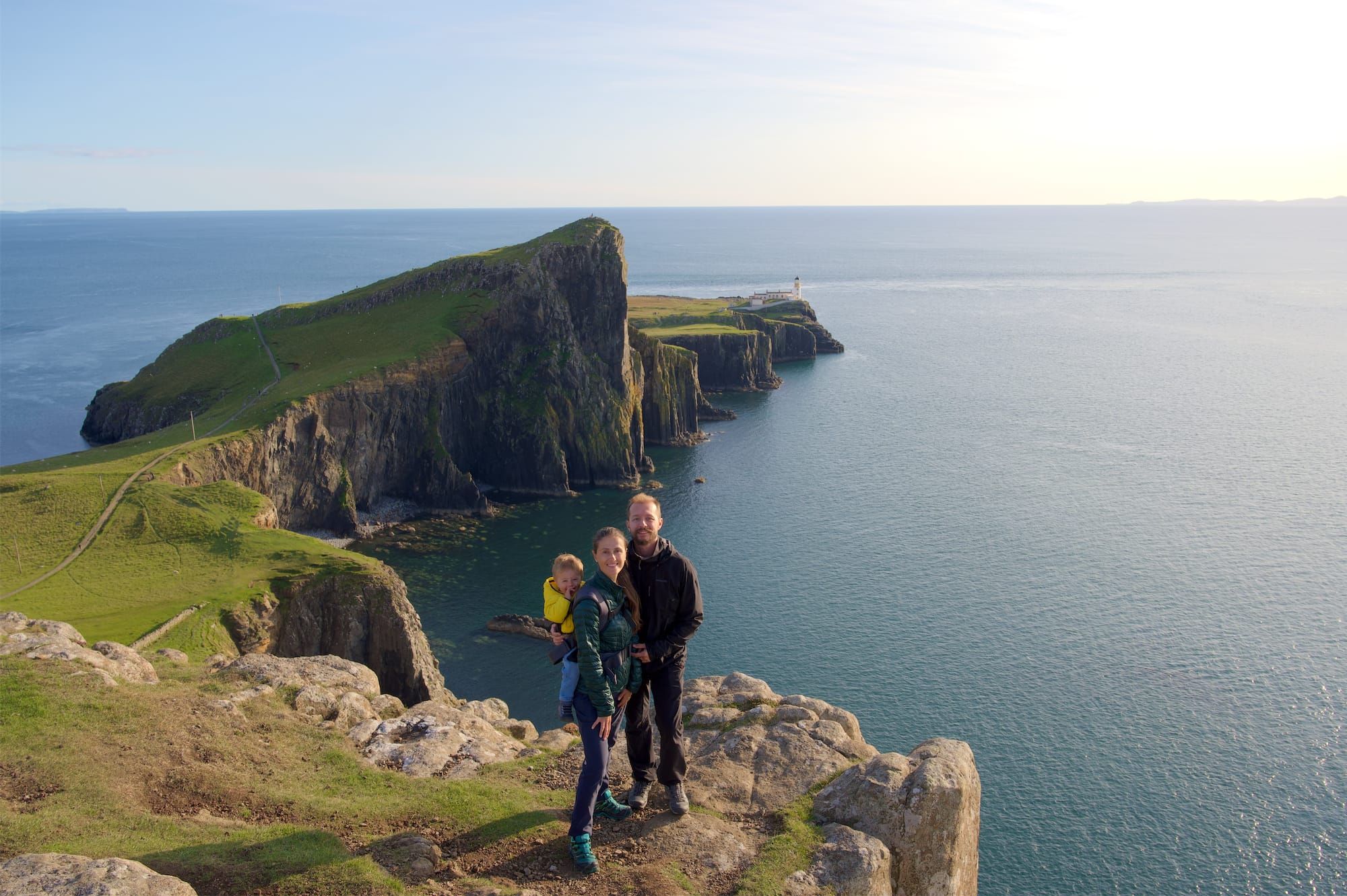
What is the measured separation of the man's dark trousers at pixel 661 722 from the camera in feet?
48.2

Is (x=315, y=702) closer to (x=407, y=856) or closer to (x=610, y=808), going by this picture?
(x=407, y=856)

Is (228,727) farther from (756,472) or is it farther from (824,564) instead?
(756,472)

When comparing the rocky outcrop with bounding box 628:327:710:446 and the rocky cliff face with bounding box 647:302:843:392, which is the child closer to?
the rocky outcrop with bounding box 628:327:710:446

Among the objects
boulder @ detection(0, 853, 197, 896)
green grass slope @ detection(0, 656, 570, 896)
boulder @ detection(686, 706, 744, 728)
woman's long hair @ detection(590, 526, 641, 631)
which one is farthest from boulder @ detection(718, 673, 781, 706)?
boulder @ detection(0, 853, 197, 896)

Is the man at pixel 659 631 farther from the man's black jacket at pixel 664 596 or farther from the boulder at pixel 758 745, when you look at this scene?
the boulder at pixel 758 745

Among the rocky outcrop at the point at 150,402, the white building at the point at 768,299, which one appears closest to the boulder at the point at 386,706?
the rocky outcrop at the point at 150,402

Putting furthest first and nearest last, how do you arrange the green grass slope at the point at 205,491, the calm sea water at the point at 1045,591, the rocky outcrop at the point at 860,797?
the green grass slope at the point at 205,491
the calm sea water at the point at 1045,591
the rocky outcrop at the point at 860,797

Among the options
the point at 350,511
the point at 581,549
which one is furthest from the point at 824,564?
the point at 350,511

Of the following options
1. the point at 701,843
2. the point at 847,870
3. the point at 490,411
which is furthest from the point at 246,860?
the point at 490,411

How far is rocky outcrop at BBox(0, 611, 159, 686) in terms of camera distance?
840 inches

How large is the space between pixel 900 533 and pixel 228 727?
64356mm

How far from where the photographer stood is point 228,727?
19312 mm

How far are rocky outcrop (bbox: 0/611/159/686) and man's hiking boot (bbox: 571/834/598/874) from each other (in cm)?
1293

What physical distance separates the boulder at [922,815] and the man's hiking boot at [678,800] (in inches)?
112
